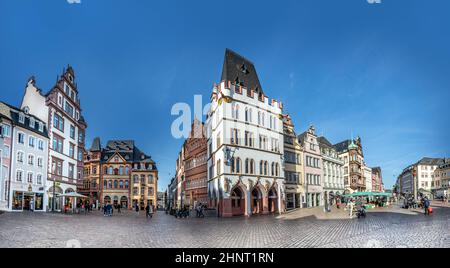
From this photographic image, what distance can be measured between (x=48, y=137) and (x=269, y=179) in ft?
96.2

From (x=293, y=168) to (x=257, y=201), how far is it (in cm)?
1309

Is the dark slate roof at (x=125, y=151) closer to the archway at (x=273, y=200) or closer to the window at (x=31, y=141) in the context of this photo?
the window at (x=31, y=141)

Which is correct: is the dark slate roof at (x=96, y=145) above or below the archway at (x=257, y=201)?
above

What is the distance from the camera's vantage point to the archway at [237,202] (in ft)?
132

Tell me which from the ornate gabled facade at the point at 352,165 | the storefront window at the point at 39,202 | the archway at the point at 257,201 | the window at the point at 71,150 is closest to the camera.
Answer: the archway at the point at 257,201

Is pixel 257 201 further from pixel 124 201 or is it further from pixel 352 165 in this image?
pixel 352 165

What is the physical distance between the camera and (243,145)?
135 ft

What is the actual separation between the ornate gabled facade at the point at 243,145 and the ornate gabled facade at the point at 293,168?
251 inches

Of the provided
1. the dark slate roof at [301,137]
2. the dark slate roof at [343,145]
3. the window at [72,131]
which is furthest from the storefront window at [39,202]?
the dark slate roof at [343,145]

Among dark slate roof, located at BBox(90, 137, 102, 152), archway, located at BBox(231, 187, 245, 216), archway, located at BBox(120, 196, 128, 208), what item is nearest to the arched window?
archway, located at BBox(231, 187, 245, 216)

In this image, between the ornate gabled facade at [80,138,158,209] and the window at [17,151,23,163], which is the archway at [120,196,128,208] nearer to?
the ornate gabled facade at [80,138,158,209]

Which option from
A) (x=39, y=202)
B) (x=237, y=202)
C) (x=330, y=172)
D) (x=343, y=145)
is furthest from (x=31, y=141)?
(x=343, y=145)

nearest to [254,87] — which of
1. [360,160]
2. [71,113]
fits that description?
[71,113]

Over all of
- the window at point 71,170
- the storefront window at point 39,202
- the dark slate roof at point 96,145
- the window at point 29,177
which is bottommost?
the storefront window at point 39,202
